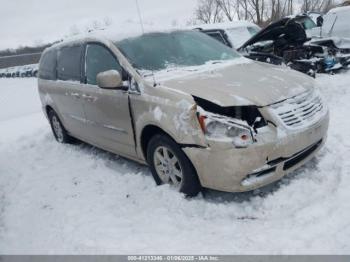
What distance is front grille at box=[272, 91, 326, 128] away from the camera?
362 cm

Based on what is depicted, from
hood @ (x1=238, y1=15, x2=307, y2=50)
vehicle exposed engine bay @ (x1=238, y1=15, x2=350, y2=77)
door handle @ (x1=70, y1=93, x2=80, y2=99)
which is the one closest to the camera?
door handle @ (x1=70, y1=93, x2=80, y2=99)

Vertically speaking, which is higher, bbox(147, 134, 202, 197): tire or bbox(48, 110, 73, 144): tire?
bbox(147, 134, 202, 197): tire

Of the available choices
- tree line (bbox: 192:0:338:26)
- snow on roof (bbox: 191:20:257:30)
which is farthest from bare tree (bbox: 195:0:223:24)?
snow on roof (bbox: 191:20:257:30)

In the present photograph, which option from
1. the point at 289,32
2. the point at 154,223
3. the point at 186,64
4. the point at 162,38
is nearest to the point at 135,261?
the point at 154,223

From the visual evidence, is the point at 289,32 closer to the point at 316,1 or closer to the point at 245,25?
the point at 245,25

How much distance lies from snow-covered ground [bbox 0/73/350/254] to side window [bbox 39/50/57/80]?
1.81 m

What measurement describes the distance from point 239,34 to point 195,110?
789 centimetres

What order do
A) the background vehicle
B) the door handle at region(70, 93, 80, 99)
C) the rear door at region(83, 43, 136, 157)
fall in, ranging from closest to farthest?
the rear door at region(83, 43, 136, 157) < the door handle at region(70, 93, 80, 99) < the background vehicle

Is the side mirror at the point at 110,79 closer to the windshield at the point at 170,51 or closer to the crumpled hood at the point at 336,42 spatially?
the windshield at the point at 170,51

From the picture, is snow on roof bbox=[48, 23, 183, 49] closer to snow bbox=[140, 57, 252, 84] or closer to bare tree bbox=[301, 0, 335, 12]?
snow bbox=[140, 57, 252, 84]

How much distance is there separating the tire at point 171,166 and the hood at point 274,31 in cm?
547

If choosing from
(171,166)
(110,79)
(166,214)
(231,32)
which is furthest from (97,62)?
(231,32)

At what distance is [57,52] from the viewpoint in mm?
6355

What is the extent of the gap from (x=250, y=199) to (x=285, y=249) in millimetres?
905
